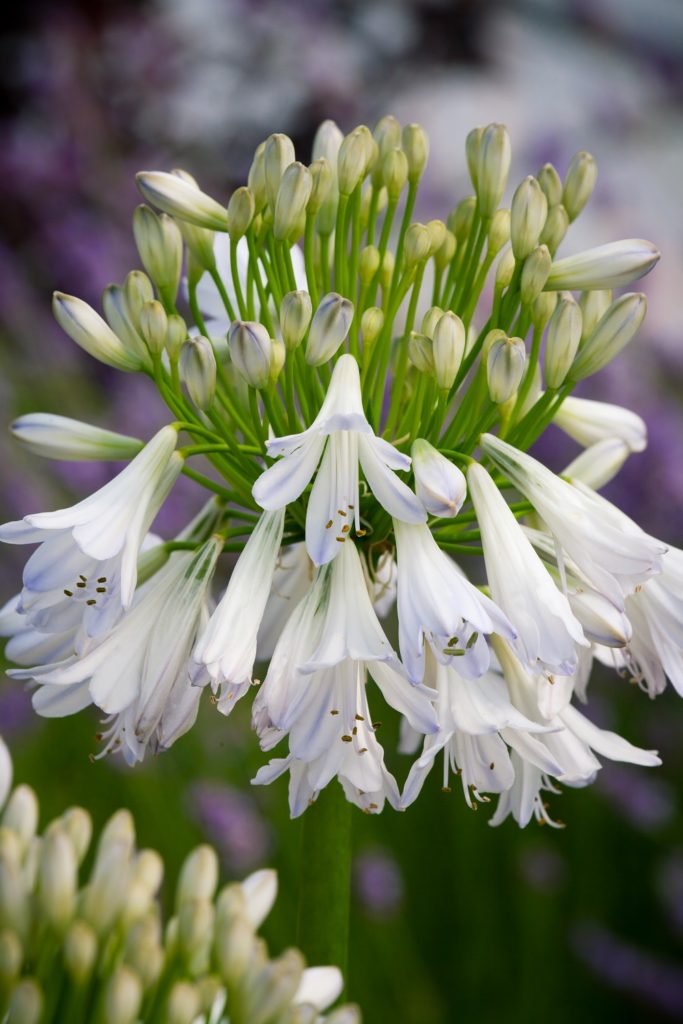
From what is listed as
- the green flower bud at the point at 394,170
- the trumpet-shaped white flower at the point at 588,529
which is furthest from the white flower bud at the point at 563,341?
the green flower bud at the point at 394,170

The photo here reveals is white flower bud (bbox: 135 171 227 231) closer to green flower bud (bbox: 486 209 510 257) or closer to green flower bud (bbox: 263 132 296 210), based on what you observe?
green flower bud (bbox: 263 132 296 210)

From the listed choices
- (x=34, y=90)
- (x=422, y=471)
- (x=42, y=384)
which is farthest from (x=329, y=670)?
(x=34, y=90)

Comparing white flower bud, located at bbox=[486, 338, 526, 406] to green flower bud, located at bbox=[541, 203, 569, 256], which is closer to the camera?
white flower bud, located at bbox=[486, 338, 526, 406]

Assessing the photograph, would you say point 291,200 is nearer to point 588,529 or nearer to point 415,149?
point 415,149

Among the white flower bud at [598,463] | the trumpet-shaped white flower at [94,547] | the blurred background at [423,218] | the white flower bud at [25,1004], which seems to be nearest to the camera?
the white flower bud at [25,1004]

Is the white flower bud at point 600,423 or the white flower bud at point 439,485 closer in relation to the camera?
the white flower bud at point 439,485

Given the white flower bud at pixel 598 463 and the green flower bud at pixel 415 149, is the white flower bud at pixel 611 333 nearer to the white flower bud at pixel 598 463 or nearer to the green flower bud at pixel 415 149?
the white flower bud at pixel 598 463

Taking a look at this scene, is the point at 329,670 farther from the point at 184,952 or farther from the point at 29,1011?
the point at 29,1011

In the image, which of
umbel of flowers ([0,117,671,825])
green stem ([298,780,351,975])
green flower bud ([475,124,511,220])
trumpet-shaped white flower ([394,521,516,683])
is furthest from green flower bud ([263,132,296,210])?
green stem ([298,780,351,975])
